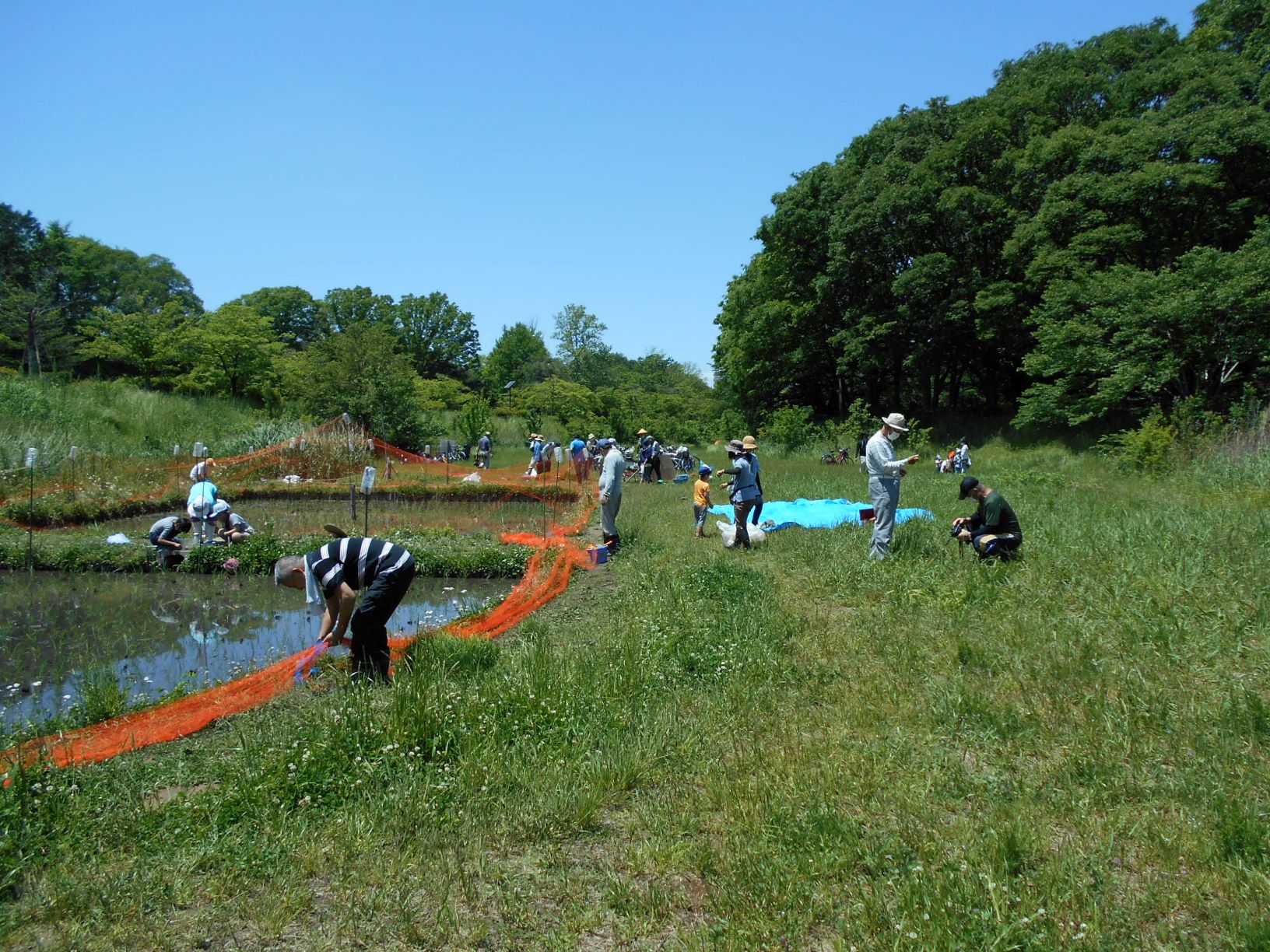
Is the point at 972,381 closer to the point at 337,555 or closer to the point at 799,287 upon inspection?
the point at 799,287

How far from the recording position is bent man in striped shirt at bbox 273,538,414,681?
5.45 metres

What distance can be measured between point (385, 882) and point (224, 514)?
11136 millimetres

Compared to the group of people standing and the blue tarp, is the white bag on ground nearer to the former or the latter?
the blue tarp

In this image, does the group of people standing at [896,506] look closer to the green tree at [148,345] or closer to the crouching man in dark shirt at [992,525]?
the crouching man in dark shirt at [992,525]

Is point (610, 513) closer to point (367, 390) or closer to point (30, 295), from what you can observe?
point (367, 390)

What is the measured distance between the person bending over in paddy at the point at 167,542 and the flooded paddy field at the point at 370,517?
4.29 ft

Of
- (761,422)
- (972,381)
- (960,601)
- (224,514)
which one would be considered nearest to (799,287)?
(761,422)

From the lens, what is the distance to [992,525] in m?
8.29

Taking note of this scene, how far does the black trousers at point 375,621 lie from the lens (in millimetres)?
5551

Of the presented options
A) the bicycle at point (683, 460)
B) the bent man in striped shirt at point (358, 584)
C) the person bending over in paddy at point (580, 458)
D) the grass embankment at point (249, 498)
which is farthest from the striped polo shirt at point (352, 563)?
the bicycle at point (683, 460)

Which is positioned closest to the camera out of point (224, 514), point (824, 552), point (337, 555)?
point (337, 555)

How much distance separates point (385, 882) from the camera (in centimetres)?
331

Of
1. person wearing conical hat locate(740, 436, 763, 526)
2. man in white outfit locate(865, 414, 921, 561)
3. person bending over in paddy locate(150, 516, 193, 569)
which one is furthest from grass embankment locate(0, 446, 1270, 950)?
person bending over in paddy locate(150, 516, 193, 569)

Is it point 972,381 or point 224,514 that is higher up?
point 972,381
